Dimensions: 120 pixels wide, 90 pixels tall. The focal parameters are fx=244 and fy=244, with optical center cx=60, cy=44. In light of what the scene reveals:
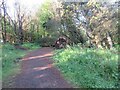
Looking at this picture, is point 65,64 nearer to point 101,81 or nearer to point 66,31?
point 101,81

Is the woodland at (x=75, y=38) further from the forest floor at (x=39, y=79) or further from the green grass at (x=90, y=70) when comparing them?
the forest floor at (x=39, y=79)

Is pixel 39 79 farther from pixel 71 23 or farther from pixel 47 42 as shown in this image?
pixel 47 42

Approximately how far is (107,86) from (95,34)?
13.6m

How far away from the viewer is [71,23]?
26594 mm

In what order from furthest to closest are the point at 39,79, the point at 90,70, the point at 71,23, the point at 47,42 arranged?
the point at 47,42 < the point at 71,23 < the point at 90,70 < the point at 39,79

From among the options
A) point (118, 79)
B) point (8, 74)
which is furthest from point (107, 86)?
point (8, 74)

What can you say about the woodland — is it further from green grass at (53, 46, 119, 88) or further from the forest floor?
the forest floor

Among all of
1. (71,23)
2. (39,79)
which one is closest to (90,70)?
(39,79)

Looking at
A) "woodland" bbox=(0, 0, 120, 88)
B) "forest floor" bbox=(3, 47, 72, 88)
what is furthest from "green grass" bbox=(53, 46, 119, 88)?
"forest floor" bbox=(3, 47, 72, 88)

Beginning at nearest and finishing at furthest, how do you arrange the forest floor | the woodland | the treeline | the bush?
the forest floor → the woodland → the treeline → the bush

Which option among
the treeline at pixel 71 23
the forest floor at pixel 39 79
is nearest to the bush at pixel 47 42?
the treeline at pixel 71 23

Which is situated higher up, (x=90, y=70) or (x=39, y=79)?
(x=90, y=70)

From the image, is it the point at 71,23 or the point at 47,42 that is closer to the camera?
the point at 71,23

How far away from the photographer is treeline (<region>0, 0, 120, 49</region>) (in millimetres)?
20992
